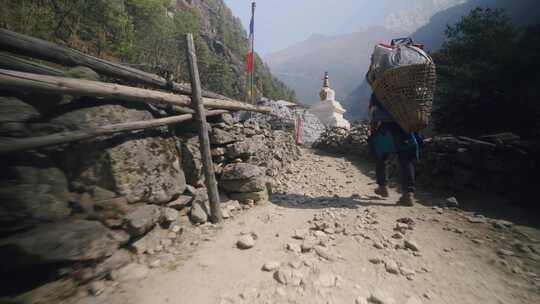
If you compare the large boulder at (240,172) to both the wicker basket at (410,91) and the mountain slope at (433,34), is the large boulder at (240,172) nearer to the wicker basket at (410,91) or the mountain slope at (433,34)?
the wicker basket at (410,91)

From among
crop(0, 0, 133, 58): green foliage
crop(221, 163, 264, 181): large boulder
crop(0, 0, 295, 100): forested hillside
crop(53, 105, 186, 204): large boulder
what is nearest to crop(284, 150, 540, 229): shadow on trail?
crop(221, 163, 264, 181): large boulder

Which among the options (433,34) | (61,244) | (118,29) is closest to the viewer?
(61,244)

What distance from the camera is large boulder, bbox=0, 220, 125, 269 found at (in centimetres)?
137

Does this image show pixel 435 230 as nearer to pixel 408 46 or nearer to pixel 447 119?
pixel 408 46

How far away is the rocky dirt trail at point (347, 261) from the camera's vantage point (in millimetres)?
1606

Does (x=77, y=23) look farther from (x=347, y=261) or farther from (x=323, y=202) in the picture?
(x=347, y=261)

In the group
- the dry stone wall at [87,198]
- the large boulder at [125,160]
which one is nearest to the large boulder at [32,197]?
the dry stone wall at [87,198]

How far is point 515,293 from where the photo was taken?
5.53 feet

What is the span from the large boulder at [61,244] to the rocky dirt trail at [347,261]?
325 millimetres

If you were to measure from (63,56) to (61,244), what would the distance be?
6.03 ft

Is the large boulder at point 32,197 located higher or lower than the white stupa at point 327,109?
lower

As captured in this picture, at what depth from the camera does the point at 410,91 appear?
2969mm

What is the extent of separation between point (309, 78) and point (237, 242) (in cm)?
11213

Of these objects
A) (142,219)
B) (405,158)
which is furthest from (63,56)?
(405,158)
